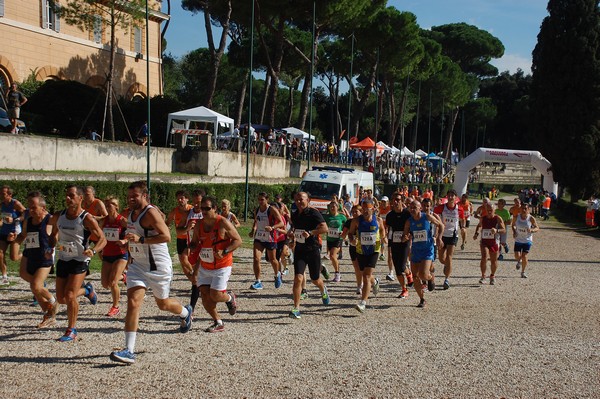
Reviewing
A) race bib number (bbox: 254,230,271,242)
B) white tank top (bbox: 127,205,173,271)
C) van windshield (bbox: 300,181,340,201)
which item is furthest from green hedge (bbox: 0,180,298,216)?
white tank top (bbox: 127,205,173,271)

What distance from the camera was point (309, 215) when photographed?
404 inches

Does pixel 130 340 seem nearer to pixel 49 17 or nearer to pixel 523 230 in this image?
pixel 523 230

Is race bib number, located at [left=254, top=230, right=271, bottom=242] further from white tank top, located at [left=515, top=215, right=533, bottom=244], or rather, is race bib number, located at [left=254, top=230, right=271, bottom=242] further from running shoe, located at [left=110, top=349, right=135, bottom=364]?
white tank top, located at [left=515, top=215, right=533, bottom=244]

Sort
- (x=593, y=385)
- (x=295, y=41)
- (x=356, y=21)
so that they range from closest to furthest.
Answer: (x=593, y=385)
(x=356, y=21)
(x=295, y=41)

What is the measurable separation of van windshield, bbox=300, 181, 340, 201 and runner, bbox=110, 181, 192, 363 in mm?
16200

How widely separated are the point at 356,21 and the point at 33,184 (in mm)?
31835

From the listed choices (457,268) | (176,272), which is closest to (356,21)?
(457,268)

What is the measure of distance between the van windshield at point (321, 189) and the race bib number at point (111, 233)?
1438cm

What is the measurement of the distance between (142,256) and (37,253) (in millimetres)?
1823

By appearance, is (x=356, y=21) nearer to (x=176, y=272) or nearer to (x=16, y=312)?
(x=176, y=272)

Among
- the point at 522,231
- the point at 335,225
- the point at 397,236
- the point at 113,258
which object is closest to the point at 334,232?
the point at 335,225

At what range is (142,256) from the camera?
7.27m

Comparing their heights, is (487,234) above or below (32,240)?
below

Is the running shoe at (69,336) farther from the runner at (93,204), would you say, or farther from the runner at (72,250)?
the runner at (93,204)
